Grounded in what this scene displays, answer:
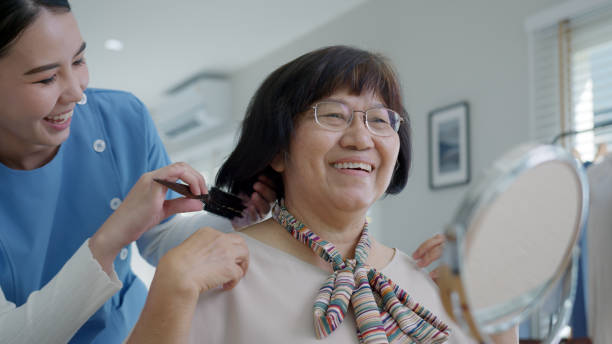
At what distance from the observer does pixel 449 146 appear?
385 centimetres

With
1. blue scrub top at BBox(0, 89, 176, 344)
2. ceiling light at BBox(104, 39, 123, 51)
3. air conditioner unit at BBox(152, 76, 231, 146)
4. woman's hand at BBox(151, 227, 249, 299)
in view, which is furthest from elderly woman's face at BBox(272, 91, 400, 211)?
air conditioner unit at BBox(152, 76, 231, 146)

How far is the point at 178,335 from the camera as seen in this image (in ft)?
3.01

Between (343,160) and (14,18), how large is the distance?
0.65 metres

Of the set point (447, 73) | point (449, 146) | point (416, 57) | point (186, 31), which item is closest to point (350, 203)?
point (449, 146)

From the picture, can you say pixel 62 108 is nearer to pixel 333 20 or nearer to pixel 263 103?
pixel 263 103

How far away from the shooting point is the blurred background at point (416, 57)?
3.27 metres

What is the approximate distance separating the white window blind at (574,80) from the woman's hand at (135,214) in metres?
2.52

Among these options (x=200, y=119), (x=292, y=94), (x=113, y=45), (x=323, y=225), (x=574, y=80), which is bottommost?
(x=323, y=225)

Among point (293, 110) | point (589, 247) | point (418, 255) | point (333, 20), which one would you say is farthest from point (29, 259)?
point (333, 20)

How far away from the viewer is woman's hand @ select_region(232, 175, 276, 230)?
4.35 ft

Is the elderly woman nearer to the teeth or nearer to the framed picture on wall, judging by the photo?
the teeth

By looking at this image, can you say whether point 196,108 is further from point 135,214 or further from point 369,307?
point 369,307

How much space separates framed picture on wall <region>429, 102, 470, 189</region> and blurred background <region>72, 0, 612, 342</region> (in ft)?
0.13

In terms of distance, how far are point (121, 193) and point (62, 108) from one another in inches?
10.2
